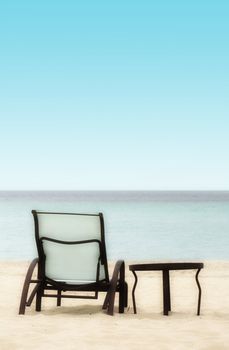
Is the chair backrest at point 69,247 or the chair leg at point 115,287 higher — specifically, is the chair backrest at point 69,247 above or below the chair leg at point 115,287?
above

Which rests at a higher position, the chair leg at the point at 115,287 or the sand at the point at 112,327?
the chair leg at the point at 115,287

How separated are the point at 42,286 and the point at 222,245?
65.0ft

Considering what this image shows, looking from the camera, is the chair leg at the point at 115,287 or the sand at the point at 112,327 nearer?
the sand at the point at 112,327

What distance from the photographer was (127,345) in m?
4.22

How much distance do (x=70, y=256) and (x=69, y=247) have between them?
81 mm

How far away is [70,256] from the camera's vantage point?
5.60 m

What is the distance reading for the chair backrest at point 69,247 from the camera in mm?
5535

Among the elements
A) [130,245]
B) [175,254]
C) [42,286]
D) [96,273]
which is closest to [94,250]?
[96,273]

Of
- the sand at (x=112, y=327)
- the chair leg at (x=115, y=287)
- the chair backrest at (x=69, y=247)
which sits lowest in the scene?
the sand at (x=112, y=327)

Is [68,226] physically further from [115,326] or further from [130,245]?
[130,245]

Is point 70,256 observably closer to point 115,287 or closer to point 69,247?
point 69,247

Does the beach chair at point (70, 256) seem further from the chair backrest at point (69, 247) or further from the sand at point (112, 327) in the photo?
the sand at point (112, 327)

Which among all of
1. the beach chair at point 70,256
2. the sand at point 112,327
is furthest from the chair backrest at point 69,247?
the sand at point 112,327

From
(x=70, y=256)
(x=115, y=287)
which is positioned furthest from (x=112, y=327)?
(x=70, y=256)
